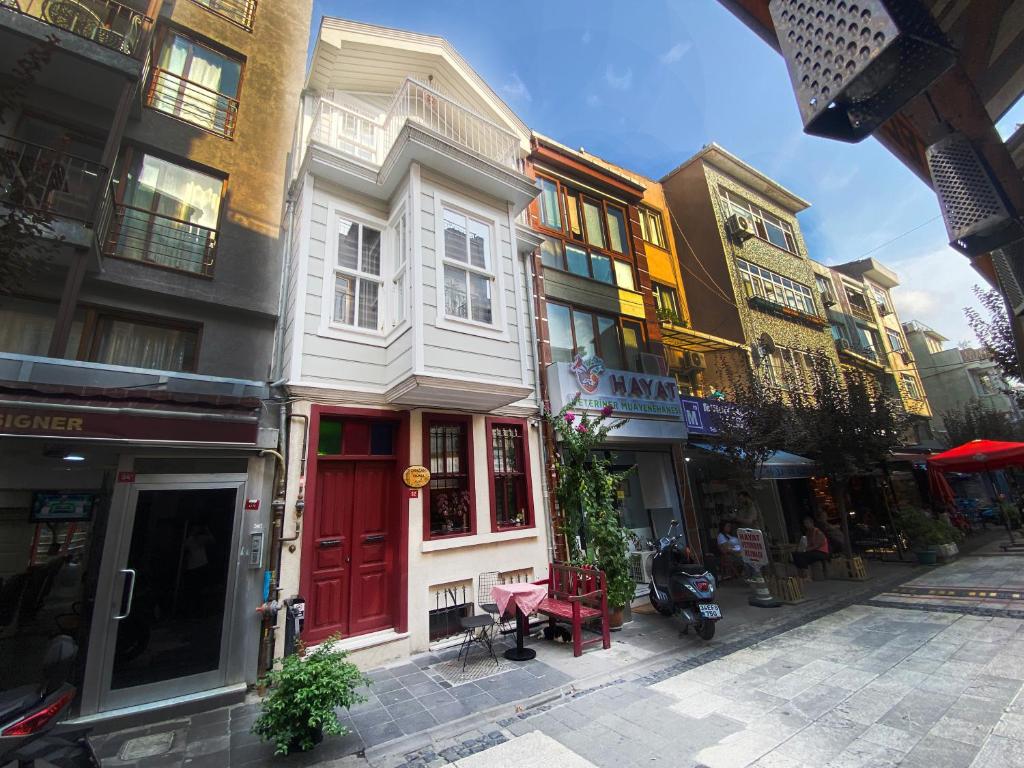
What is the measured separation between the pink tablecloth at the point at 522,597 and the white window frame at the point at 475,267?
4067mm

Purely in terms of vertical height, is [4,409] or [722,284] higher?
[722,284]

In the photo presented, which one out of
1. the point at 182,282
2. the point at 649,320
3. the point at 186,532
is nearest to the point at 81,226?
the point at 182,282

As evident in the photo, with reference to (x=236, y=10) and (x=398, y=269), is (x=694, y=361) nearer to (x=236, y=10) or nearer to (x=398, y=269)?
(x=398, y=269)

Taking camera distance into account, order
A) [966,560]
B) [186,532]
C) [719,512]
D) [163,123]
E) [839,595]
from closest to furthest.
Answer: [186,532] → [163,123] → [839,595] → [966,560] → [719,512]

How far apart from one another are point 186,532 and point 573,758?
5.22m

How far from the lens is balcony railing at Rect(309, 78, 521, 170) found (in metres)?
8.21

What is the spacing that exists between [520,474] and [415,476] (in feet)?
7.58

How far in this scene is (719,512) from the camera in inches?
491

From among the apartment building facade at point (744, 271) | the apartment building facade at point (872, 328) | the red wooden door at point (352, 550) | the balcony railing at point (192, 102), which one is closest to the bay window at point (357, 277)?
the red wooden door at point (352, 550)

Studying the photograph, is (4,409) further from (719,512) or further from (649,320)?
(719,512)

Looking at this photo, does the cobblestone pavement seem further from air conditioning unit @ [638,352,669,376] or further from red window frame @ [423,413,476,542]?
air conditioning unit @ [638,352,669,376]

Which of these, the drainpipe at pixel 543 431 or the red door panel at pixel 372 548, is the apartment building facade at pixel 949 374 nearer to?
the drainpipe at pixel 543 431

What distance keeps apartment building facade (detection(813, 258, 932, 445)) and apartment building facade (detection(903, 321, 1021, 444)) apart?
4.82m

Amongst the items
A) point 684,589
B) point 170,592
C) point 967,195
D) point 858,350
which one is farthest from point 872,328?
point 170,592
